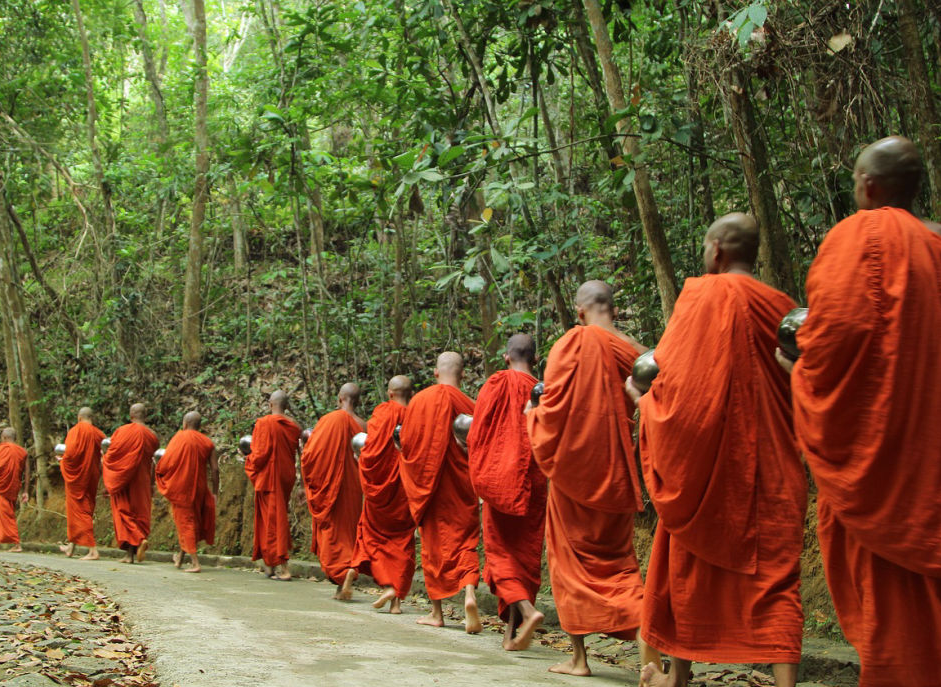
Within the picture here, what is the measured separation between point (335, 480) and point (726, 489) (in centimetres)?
650

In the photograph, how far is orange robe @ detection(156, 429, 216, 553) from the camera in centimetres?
1166

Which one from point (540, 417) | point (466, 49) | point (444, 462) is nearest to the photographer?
point (540, 417)

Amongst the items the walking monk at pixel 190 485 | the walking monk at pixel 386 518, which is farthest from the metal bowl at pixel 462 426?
the walking monk at pixel 190 485

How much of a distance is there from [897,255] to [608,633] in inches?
106

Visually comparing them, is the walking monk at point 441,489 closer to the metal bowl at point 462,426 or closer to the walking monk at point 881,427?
the metal bowl at point 462,426

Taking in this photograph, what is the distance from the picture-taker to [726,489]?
3936mm

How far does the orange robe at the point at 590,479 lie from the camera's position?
519 cm

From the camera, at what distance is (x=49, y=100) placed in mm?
16625

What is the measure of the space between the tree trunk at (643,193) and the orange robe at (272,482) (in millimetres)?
5516

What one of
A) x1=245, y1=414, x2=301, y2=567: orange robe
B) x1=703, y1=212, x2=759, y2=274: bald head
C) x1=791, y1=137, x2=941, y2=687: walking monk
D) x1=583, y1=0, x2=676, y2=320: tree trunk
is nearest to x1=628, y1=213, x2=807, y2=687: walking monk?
x1=703, y1=212, x2=759, y2=274: bald head

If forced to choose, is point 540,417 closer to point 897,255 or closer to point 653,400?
point 653,400

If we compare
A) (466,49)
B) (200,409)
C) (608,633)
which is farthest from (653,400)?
(200,409)

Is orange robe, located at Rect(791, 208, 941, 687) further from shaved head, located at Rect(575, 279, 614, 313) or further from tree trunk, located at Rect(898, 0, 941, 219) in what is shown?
shaved head, located at Rect(575, 279, 614, 313)

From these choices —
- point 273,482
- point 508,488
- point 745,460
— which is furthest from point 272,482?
point 745,460
